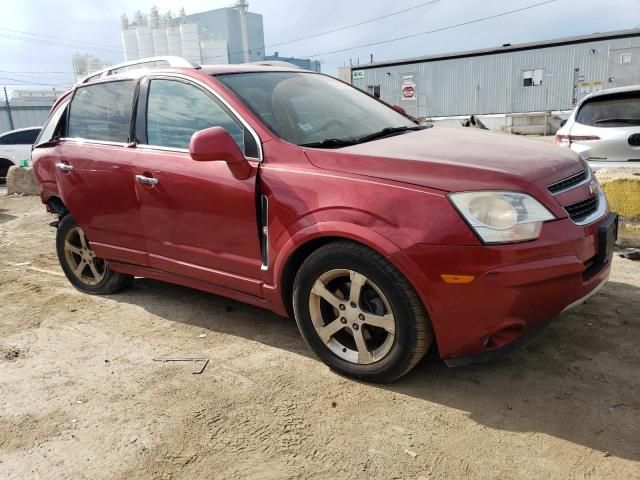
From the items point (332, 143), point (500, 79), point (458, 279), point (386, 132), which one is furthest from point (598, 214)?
point (500, 79)

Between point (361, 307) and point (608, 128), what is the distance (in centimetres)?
451

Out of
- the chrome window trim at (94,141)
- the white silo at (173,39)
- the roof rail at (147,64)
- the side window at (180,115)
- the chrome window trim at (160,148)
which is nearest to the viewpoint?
the side window at (180,115)

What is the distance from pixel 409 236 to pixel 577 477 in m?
1.21

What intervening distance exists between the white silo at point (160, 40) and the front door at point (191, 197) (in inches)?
2914

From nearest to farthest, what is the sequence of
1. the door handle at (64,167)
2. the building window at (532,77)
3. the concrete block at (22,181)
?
the door handle at (64,167)
the concrete block at (22,181)
the building window at (532,77)

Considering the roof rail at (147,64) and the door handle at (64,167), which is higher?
the roof rail at (147,64)

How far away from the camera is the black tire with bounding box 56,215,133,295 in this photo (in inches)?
176

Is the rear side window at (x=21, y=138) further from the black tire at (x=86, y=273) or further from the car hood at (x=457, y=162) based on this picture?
the car hood at (x=457, y=162)

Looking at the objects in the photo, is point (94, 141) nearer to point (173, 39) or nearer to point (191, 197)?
point (191, 197)

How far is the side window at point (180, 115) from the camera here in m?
3.28

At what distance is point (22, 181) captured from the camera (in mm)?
11789

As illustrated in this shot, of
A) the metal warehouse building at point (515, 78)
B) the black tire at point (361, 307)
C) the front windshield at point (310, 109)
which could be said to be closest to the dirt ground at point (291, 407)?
the black tire at point (361, 307)

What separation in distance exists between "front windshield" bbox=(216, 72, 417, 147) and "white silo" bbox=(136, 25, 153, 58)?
74.7 meters

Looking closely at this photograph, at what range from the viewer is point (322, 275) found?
2.84 metres
